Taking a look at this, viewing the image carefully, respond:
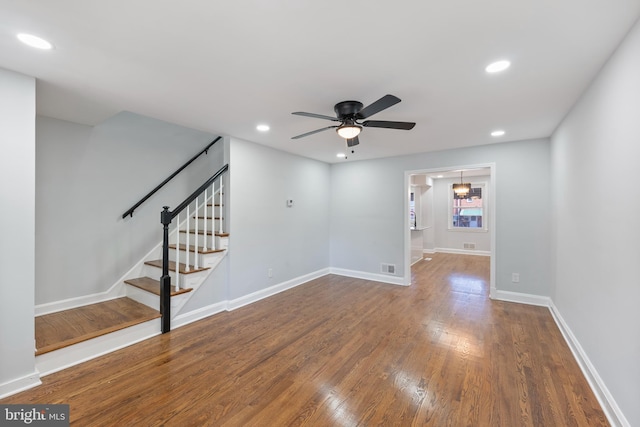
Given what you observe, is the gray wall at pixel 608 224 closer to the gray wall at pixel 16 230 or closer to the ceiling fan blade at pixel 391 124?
the ceiling fan blade at pixel 391 124

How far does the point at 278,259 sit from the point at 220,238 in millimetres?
1217

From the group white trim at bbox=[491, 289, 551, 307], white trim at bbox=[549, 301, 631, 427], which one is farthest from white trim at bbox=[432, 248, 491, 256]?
white trim at bbox=[549, 301, 631, 427]

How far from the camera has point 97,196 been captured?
3.55 meters

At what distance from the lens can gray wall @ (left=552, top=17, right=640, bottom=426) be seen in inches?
63.1

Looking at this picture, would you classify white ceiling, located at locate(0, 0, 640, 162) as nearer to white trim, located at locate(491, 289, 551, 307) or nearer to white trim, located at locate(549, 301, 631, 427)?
white trim, located at locate(549, 301, 631, 427)

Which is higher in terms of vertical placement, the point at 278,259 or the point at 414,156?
the point at 414,156

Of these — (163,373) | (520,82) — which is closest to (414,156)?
(520,82)

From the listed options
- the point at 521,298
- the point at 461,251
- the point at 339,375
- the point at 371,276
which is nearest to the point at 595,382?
the point at 339,375

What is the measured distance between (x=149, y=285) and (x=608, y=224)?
15.3ft

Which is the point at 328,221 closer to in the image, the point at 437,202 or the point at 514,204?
the point at 514,204

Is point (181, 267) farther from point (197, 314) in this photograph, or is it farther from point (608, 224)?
point (608, 224)

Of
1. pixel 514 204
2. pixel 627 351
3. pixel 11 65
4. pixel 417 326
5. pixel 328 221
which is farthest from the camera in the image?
pixel 328 221

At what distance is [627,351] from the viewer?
164 centimetres

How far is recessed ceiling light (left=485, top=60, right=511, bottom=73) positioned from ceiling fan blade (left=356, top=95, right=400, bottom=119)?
0.68m
